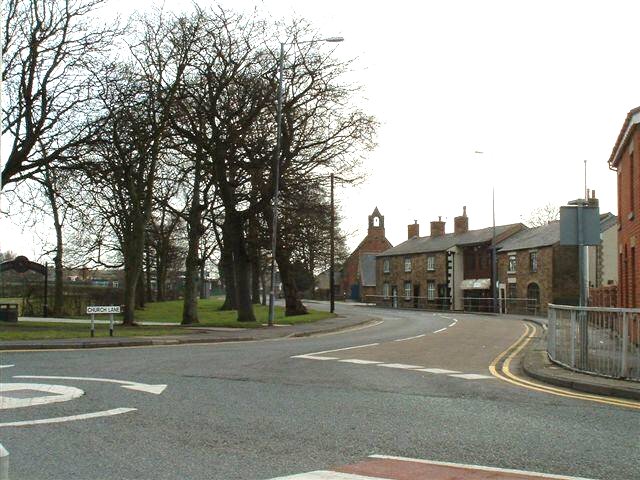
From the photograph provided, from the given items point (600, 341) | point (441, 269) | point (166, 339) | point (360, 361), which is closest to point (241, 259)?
point (166, 339)

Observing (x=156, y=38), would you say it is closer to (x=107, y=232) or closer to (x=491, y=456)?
(x=107, y=232)

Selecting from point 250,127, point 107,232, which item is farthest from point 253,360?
point 107,232

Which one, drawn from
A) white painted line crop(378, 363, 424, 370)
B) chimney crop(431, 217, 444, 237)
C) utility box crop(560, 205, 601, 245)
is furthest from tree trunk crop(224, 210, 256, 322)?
chimney crop(431, 217, 444, 237)

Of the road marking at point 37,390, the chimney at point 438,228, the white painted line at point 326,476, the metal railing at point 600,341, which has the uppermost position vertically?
the chimney at point 438,228

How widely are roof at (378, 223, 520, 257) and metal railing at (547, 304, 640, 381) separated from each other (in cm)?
4916

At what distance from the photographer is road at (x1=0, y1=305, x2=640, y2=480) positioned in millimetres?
6141

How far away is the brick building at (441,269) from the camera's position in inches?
Answer: 2478

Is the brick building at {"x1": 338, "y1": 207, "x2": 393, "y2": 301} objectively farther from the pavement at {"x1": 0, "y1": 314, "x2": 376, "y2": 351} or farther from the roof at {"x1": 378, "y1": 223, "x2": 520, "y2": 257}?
the pavement at {"x1": 0, "y1": 314, "x2": 376, "y2": 351}

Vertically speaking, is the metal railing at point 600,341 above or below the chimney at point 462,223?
below

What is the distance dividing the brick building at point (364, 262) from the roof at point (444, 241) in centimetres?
1459

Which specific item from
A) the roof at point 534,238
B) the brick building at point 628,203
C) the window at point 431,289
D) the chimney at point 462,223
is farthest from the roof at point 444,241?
the brick building at point 628,203

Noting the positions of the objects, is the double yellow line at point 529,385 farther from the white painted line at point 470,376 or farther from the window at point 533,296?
the window at point 533,296

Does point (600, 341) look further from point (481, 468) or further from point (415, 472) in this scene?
point (415, 472)

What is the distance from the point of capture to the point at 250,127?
30.8m
